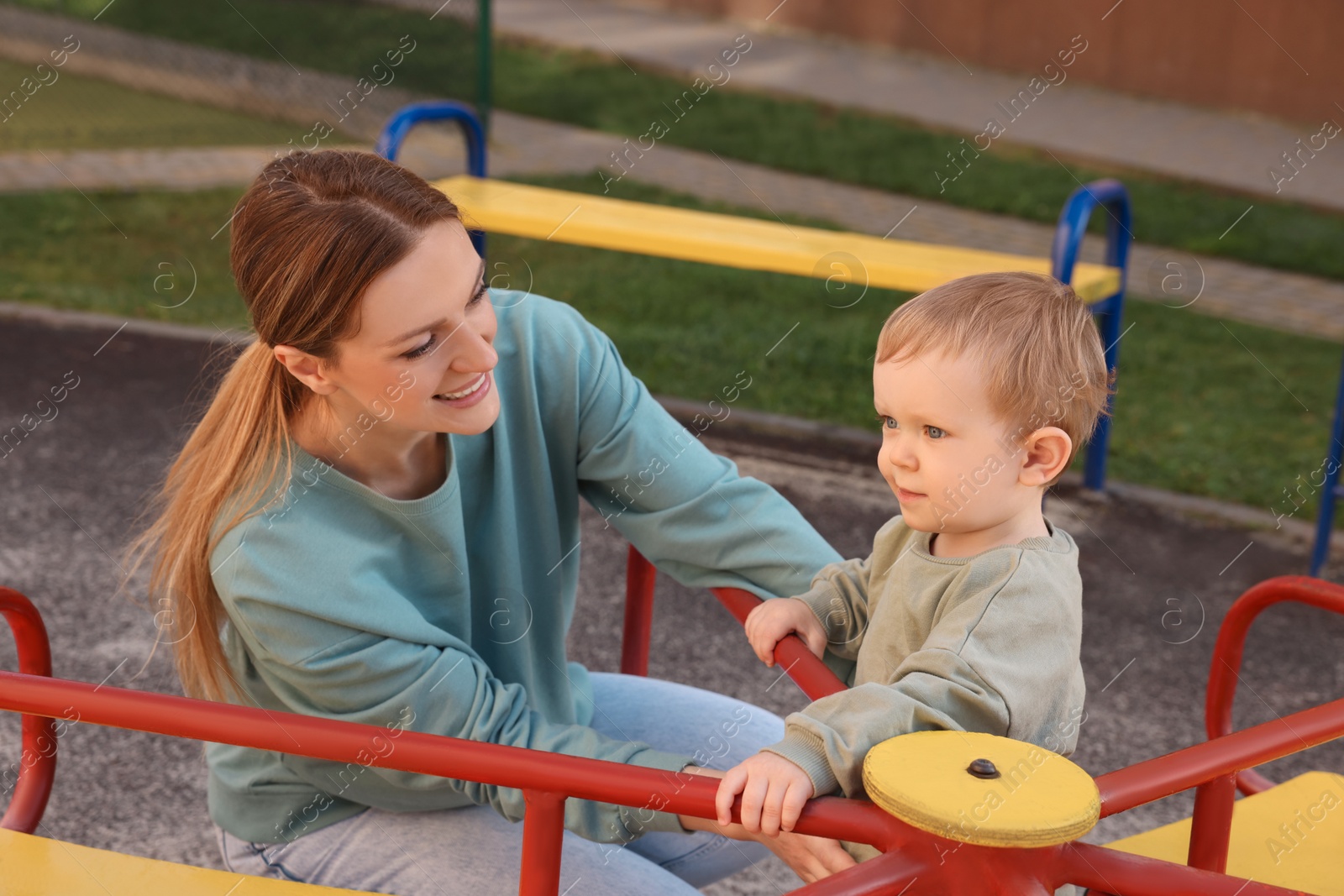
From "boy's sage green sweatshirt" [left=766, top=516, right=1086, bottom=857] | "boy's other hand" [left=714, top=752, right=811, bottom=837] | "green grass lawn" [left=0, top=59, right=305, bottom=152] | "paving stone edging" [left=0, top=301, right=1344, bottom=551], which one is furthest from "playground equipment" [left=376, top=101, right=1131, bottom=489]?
"green grass lawn" [left=0, top=59, right=305, bottom=152]

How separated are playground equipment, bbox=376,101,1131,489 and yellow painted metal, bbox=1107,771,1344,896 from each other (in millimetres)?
2665

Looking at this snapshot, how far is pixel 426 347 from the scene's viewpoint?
183 centimetres

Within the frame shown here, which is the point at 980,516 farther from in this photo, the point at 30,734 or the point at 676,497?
the point at 30,734

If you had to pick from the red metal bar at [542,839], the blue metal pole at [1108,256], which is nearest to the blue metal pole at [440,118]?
the blue metal pole at [1108,256]

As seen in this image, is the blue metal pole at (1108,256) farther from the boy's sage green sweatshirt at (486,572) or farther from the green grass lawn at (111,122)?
the green grass lawn at (111,122)

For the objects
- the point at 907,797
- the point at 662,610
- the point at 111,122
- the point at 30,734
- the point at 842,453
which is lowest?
the point at 111,122

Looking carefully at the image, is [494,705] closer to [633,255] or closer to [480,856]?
[480,856]

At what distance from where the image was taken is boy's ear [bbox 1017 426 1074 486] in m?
1.66

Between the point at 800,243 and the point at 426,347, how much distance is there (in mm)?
3437

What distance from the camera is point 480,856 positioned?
1.93 metres

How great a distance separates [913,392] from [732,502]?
0.56m

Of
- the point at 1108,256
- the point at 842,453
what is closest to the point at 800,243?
the point at 842,453

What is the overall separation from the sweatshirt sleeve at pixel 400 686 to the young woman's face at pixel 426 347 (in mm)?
244

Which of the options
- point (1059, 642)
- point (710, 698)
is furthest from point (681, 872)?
point (1059, 642)
